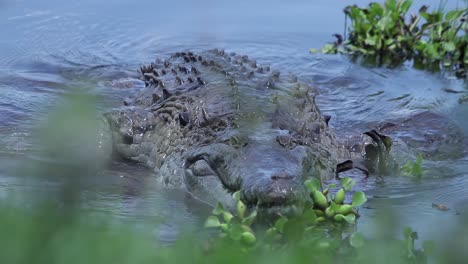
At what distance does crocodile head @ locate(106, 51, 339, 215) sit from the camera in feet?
19.5

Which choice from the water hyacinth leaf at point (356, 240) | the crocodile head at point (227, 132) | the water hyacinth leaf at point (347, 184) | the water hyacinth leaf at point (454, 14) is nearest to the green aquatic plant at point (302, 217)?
the water hyacinth leaf at point (347, 184)

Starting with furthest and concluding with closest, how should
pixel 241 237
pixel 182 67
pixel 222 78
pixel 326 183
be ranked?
pixel 182 67 → pixel 222 78 → pixel 326 183 → pixel 241 237

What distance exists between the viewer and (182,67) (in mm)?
8789

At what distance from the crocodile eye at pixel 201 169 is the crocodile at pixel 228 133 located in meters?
0.01

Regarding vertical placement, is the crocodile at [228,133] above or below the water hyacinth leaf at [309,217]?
below

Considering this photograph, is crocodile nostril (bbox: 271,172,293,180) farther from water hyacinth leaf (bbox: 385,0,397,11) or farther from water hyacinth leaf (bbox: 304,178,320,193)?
water hyacinth leaf (bbox: 385,0,397,11)

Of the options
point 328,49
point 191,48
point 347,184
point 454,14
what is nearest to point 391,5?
point 454,14

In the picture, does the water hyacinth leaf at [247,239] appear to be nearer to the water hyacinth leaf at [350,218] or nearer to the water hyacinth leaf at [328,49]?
the water hyacinth leaf at [350,218]

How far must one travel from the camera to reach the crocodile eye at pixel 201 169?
6.64 meters

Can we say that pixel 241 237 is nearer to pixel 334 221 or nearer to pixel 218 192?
pixel 334 221

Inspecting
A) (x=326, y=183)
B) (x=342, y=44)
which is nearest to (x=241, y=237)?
(x=326, y=183)

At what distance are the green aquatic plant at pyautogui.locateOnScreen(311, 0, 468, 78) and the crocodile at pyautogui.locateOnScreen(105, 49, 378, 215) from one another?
2.49m

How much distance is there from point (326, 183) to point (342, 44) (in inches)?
183

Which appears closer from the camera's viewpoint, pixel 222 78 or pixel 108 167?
pixel 108 167
